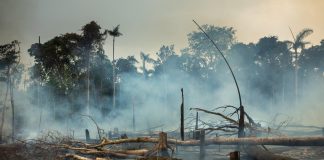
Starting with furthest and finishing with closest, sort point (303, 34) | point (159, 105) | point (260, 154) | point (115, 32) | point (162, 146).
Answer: point (159, 105) → point (115, 32) → point (303, 34) → point (260, 154) → point (162, 146)

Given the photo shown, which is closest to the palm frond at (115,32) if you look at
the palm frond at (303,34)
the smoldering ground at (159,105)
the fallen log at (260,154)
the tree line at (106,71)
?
the tree line at (106,71)

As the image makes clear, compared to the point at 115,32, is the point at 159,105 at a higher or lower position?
lower

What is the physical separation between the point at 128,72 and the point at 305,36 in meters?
31.5

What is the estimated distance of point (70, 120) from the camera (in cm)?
4884

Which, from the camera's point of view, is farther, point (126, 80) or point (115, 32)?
point (126, 80)

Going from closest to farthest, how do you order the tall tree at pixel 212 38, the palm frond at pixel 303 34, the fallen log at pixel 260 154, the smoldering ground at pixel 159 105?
the fallen log at pixel 260 154, the palm frond at pixel 303 34, the smoldering ground at pixel 159 105, the tall tree at pixel 212 38

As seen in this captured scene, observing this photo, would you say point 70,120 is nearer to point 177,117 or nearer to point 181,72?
point 177,117

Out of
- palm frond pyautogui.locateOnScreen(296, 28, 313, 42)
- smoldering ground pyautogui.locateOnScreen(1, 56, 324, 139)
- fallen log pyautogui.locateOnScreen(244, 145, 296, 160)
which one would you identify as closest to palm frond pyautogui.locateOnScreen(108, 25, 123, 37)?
smoldering ground pyautogui.locateOnScreen(1, 56, 324, 139)

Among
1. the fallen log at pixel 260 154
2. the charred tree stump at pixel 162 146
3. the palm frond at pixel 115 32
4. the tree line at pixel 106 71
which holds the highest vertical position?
the palm frond at pixel 115 32

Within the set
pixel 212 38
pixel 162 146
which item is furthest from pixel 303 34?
pixel 162 146

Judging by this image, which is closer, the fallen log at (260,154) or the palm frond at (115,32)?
the fallen log at (260,154)

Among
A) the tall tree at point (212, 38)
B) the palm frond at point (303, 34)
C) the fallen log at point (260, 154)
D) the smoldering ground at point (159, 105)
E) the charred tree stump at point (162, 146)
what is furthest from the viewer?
the tall tree at point (212, 38)

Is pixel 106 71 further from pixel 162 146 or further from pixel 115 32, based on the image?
pixel 162 146

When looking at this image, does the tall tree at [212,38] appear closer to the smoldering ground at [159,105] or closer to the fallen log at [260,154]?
the smoldering ground at [159,105]
